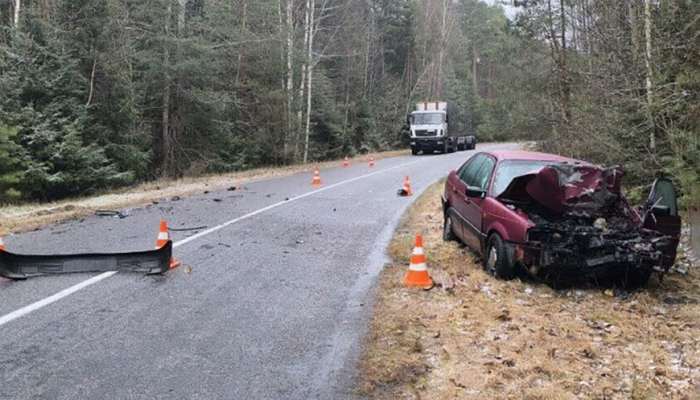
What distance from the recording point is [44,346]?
184 inches

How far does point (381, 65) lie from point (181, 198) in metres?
38.7

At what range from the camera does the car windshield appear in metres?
7.54

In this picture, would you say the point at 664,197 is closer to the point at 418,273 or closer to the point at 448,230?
the point at 418,273

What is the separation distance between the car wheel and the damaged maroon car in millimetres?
12

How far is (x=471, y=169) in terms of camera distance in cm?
895

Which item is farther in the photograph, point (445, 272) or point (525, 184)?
point (445, 272)

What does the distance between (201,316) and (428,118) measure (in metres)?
33.6

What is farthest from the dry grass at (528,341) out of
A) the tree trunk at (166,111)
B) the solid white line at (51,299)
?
the tree trunk at (166,111)

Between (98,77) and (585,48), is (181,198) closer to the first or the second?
(98,77)

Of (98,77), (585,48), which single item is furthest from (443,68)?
(98,77)

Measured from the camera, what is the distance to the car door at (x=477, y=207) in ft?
24.8

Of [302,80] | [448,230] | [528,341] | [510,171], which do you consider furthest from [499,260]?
[302,80]

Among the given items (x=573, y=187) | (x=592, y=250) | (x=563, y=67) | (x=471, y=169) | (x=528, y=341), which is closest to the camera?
(x=528, y=341)

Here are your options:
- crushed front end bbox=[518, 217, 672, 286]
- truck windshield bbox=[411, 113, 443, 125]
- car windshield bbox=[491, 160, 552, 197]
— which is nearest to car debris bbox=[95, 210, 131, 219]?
car windshield bbox=[491, 160, 552, 197]
